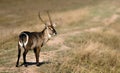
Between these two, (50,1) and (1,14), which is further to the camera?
(50,1)

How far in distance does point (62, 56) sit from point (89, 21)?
1312cm

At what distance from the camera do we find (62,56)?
14.9 m

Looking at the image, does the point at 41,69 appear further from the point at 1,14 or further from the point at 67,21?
the point at 1,14

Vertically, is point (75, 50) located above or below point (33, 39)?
below

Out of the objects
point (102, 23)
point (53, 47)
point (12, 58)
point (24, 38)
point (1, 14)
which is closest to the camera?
point (24, 38)

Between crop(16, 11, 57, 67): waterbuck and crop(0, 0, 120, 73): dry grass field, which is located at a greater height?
crop(16, 11, 57, 67): waterbuck

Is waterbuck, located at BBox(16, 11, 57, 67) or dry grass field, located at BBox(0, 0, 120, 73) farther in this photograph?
dry grass field, located at BBox(0, 0, 120, 73)

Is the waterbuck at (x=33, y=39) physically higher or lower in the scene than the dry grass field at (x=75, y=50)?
higher

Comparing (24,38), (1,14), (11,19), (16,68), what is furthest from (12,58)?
(1,14)

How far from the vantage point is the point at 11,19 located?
30562mm

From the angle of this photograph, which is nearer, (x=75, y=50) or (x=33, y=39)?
(x=33, y=39)

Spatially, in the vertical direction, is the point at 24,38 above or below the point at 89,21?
above

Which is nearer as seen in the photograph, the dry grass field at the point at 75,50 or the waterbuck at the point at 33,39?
the waterbuck at the point at 33,39

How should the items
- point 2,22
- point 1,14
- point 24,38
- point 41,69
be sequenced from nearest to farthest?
point 24,38 → point 41,69 → point 2,22 → point 1,14
